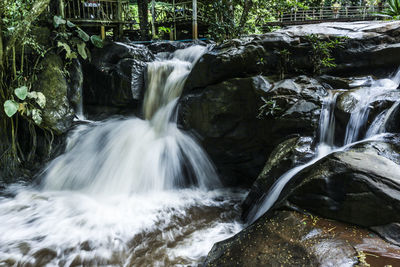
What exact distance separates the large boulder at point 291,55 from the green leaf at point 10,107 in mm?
3534

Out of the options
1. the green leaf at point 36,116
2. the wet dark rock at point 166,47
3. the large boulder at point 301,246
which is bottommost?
the large boulder at point 301,246

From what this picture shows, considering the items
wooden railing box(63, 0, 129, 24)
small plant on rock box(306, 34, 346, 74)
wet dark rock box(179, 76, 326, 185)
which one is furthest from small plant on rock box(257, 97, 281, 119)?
wooden railing box(63, 0, 129, 24)

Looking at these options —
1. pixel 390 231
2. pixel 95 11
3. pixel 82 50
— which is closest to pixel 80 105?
pixel 82 50

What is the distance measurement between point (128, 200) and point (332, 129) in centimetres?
355

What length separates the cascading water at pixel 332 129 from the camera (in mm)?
3552

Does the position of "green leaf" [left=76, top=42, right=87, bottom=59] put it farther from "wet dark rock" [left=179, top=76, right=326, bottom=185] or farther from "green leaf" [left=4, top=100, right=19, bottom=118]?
"wet dark rock" [left=179, top=76, right=326, bottom=185]

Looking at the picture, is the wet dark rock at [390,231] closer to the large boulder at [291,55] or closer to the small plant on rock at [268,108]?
the small plant on rock at [268,108]

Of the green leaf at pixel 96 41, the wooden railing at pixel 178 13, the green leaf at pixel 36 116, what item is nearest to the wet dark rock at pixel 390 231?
the green leaf at pixel 36 116

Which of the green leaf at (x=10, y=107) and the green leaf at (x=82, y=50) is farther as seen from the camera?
the green leaf at (x=82, y=50)

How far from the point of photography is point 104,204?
4.51 m

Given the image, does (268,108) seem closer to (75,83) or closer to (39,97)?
(39,97)

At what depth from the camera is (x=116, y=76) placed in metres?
6.87

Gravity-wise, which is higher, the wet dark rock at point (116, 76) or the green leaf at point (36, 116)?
the wet dark rock at point (116, 76)

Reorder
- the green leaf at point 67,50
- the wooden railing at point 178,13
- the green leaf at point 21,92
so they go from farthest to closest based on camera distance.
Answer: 1. the wooden railing at point 178,13
2. the green leaf at point 67,50
3. the green leaf at point 21,92
